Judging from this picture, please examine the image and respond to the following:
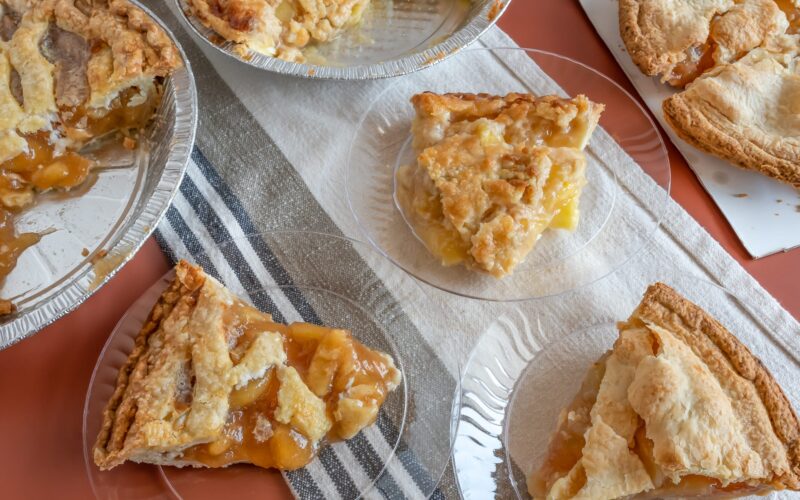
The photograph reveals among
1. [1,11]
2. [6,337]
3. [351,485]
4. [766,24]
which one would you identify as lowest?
[351,485]

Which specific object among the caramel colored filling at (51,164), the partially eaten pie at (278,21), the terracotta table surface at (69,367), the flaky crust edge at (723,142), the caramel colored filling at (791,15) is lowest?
the terracotta table surface at (69,367)

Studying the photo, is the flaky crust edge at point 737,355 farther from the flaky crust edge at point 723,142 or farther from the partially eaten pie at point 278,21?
the partially eaten pie at point 278,21

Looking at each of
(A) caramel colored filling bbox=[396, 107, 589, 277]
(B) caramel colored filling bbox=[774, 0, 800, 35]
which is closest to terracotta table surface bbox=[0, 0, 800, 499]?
(A) caramel colored filling bbox=[396, 107, 589, 277]

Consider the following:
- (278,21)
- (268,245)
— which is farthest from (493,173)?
(278,21)

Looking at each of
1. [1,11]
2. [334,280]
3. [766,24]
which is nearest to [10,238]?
[1,11]

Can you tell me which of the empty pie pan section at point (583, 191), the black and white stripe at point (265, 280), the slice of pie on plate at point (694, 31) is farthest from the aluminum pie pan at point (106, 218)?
the slice of pie on plate at point (694, 31)

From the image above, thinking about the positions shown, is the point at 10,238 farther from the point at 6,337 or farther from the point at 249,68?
the point at 249,68

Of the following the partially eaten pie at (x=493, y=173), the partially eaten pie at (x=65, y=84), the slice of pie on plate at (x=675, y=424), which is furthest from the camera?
the partially eaten pie at (x=65, y=84)
